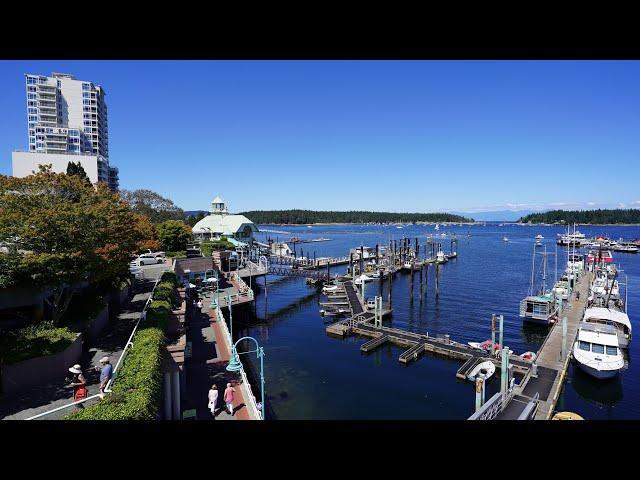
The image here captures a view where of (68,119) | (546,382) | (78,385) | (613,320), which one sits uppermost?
(68,119)

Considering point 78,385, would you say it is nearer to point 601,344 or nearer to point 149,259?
point 601,344

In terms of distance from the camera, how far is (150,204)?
60.3 meters

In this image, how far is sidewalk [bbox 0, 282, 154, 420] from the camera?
9914mm

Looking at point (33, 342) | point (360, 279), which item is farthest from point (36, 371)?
point (360, 279)

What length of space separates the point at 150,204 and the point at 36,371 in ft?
174

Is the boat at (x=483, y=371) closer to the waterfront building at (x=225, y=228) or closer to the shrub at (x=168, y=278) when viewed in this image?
the shrub at (x=168, y=278)

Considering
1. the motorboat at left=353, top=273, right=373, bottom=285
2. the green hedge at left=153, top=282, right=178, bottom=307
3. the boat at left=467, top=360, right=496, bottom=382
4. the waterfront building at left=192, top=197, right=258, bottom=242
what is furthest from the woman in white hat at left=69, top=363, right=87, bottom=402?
the waterfront building at left=192, top=197, right=258, bottom=242

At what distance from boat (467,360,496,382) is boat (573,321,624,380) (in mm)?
4966

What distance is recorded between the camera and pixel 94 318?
1584 centimetres

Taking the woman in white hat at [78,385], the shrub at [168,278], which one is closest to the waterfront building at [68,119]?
the shrub at [168,278]

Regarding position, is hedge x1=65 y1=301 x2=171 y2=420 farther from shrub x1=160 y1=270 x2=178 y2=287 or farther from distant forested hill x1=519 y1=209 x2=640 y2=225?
distant forested hill x1=519 y1=209 x2=640 y2=225
